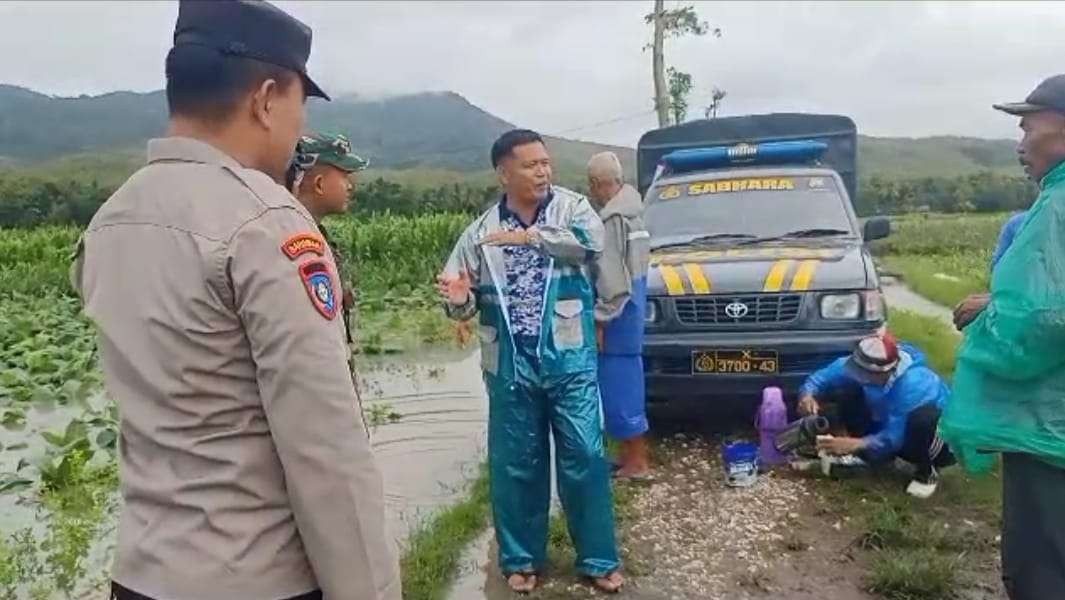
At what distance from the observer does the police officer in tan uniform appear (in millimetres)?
1575

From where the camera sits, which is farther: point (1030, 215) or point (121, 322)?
point (1030, 215)

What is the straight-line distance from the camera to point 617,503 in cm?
538

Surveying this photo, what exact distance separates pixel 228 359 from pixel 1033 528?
2.37 m

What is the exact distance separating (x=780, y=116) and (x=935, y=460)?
18.2 ft

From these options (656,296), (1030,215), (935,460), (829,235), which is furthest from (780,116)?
(1030,215)

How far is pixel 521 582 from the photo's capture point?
14.1 ft

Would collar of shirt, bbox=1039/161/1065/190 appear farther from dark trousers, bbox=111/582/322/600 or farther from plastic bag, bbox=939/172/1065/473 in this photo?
dark trousers, bbox=111/582/322/600

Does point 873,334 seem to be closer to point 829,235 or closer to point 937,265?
point 829,235

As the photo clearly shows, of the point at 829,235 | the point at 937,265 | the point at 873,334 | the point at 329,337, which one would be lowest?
the point at 937,265

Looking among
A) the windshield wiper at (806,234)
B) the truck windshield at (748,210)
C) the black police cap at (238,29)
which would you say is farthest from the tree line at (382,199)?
the black police cap at (238,29)

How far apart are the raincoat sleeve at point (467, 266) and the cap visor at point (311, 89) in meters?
2.21

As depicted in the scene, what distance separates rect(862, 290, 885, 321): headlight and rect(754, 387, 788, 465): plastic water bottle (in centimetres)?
72

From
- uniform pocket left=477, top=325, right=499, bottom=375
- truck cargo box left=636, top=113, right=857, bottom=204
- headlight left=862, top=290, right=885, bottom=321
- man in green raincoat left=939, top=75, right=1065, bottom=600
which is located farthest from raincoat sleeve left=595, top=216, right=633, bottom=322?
truck cargo box left=636, top=113, right=857, bottom=204

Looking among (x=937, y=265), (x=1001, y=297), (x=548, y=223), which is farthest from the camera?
(x=937, y=265)
